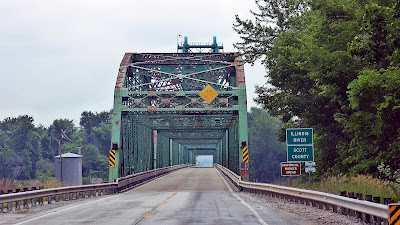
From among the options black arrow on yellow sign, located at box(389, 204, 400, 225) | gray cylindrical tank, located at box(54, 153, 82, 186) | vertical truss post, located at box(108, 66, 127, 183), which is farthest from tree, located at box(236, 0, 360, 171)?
gray cylindrical tank, located at box(54, 153, 82, 186)

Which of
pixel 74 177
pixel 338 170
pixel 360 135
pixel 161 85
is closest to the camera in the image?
pixel 360 135

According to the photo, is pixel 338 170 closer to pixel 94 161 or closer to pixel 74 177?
pixel 74 177

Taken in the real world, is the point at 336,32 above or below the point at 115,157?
above

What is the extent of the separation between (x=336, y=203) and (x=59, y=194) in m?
12.6

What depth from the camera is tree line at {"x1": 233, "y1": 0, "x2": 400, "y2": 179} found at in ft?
53.1

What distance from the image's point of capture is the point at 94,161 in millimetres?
143625

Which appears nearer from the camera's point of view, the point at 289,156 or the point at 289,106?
the point at 289,156

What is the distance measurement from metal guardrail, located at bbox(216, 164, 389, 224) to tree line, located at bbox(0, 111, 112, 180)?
95.0 meters

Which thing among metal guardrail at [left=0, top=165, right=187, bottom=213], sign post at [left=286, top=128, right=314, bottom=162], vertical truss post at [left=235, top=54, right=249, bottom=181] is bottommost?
metal guardrail at [left=0, top=165, right=187, bottom=213]

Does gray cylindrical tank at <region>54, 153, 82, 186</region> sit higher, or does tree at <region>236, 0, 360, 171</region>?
tree at <region>236, 0, 360, 171</region>

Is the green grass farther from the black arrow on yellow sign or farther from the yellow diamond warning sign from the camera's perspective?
the yellow diamond warning sign

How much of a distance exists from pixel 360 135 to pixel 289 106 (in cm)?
986

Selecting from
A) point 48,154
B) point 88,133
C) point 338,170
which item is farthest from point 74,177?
point 88,133

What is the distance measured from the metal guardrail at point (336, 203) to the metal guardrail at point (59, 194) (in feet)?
28.6
